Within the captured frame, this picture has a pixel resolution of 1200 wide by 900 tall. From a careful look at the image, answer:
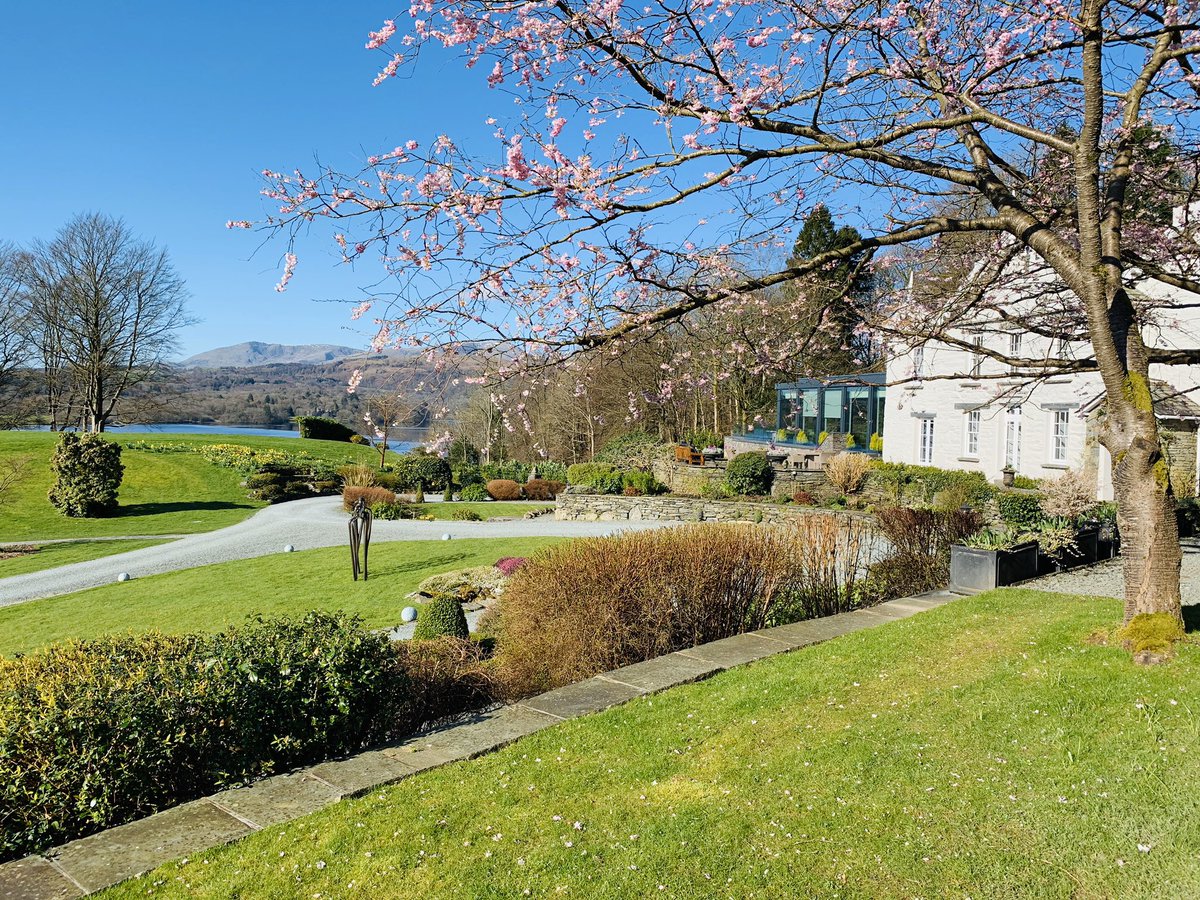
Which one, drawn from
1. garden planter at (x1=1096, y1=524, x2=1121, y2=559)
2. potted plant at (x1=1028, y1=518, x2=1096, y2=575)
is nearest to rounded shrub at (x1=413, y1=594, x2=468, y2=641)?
potted plant at (x1=1028, y1=518, x2=1096, y2=575)

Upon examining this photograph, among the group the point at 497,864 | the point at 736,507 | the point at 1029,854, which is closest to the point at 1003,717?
the point at 1029,854

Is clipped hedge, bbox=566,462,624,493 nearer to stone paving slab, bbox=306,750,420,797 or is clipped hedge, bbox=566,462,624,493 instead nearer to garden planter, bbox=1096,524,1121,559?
garden planter, bbox=1096,524,1121,559

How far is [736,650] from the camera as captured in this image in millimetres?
5887

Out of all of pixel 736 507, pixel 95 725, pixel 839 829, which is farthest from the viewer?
pixel 736 507

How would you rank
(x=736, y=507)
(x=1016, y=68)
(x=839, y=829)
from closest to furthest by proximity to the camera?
1. (x=839, y=829)
2. (x=1016, y=68)
3. (x=736, y=507)

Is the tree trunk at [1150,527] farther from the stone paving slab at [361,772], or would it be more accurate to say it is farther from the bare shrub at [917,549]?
the stone paving slab at [361,772]

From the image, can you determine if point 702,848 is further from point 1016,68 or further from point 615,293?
point 1016,68

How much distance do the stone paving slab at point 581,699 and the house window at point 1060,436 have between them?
18765mm

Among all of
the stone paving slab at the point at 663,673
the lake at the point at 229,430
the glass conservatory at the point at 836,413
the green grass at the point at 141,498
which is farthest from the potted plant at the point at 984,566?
the lake at the point at 229,430

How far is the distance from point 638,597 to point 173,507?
73.0 feet

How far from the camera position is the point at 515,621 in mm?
6484

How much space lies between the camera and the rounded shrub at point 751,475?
21.1 m

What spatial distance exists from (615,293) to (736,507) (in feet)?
48.1

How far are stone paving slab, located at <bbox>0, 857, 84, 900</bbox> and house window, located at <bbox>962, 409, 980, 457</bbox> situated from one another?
2371cm
